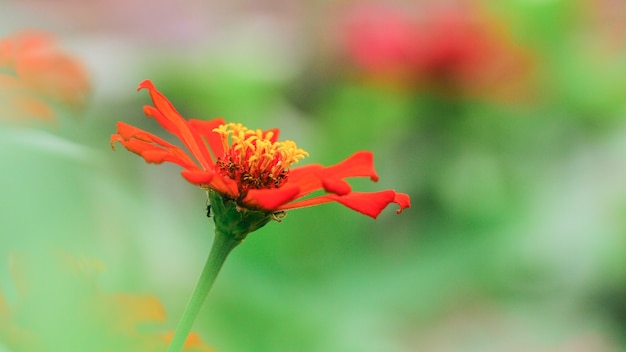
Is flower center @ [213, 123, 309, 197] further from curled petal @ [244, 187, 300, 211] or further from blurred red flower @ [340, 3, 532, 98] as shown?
blurred red flower @ [340, 3, 532, 98]

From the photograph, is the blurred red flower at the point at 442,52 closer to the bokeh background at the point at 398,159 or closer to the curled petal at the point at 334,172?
the bokeh background at the point at 398,159

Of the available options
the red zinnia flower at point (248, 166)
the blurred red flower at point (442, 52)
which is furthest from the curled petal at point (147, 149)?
the blurred red flower at point (442, 52)

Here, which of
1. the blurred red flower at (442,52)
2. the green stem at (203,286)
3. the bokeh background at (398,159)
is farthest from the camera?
the blurred red flower at (442,52)

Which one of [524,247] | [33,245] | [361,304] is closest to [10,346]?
[33,245]

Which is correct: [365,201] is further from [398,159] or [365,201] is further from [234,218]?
[398,159]

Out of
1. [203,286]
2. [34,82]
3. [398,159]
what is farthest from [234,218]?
[398,159]
